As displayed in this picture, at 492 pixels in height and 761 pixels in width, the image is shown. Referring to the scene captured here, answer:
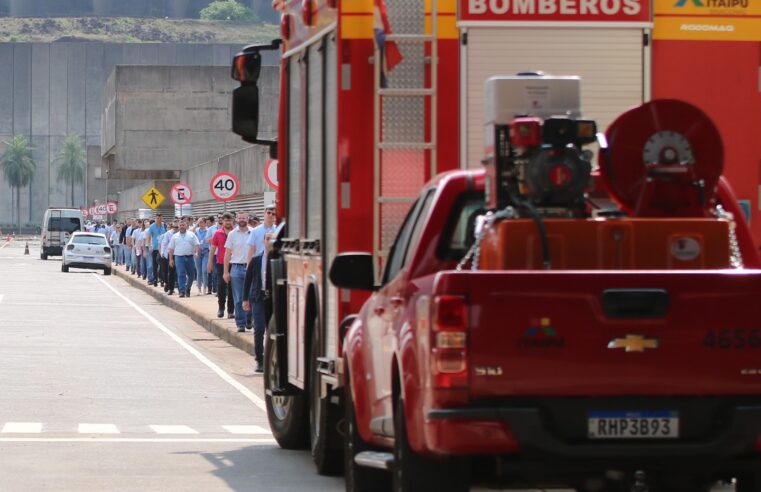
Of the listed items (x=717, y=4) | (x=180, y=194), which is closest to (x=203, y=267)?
(x=180, y=194)

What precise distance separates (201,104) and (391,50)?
75017 millimetres

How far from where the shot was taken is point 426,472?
24.3 ft

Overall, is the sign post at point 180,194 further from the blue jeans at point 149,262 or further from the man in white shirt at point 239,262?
the man in white shirt at point 239,262

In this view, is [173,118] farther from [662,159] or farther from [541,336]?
[541,336]

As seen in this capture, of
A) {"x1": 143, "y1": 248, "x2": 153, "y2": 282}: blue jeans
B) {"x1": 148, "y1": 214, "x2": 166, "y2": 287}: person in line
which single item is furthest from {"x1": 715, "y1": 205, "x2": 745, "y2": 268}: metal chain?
{"x1": 143, "y1": 248, "x2": 153, "y2": 282}: blue jeans

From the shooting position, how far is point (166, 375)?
2077cm

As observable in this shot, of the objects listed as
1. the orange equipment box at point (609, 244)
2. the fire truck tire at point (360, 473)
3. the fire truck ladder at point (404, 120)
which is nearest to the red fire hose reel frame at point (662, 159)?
the orange equipment box at point (609, 244)

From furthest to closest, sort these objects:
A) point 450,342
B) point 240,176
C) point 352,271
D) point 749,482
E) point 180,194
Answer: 1. point 180,194
2. point 240,176
3. point 352,271
4. point 749,482
5. point 450,342

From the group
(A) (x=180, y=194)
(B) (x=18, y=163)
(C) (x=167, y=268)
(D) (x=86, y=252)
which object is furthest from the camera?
(B) (x=18, y=163)

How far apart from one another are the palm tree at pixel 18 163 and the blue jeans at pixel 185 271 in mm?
123759

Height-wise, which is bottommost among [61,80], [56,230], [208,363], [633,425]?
[208,363]

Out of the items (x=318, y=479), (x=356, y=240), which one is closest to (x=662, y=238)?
(x=356, y=240)

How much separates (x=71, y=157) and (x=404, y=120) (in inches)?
6331

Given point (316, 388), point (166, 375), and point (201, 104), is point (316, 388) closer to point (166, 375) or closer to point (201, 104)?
point (166, 375)
